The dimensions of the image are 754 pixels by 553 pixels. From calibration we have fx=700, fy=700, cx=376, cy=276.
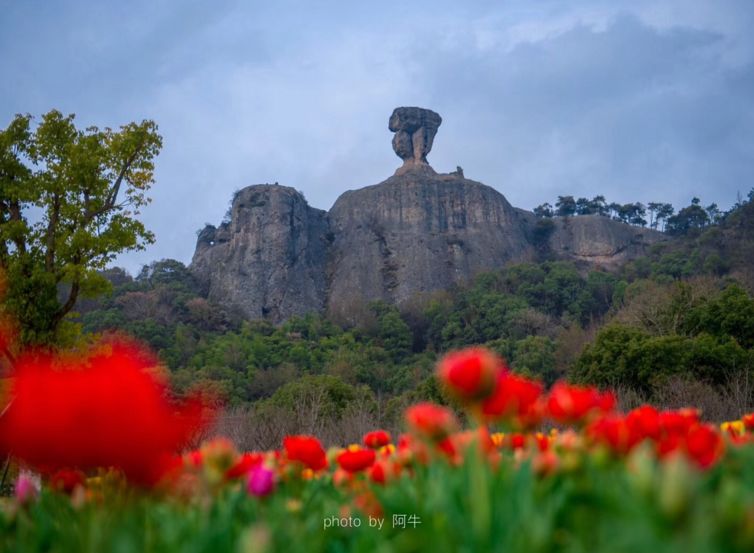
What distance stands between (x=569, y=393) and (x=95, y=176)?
13774 millimetres

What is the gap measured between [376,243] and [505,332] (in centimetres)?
2045

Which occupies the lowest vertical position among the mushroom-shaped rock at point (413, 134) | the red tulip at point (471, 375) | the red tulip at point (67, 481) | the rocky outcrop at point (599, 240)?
the red tulip at point (67, 481)

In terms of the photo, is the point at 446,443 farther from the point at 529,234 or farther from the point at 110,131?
the point at 529,234

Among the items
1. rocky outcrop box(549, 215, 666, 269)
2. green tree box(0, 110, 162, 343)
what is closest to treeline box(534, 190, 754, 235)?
rocky outcrop box(549, 215, 666, 269)

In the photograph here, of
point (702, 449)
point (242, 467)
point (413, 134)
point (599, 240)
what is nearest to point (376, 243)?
point (413, 134)

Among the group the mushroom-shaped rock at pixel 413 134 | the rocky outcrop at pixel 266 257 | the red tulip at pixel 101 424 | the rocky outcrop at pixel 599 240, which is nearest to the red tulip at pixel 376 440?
the red tulip at pixel 101 424

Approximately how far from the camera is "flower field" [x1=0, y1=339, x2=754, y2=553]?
4.03 ft

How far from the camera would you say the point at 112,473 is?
2.22 metres

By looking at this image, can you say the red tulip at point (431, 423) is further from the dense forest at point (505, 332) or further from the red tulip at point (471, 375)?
the dense forest at point (505, 332)

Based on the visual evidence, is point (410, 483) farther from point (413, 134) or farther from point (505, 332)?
point (413, 134)

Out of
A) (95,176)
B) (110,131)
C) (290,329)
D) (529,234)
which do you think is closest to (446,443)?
(95,176)

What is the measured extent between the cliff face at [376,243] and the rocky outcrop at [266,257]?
8 centimetres

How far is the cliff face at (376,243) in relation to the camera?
5300 centimetres

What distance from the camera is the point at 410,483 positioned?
6.14 feet
